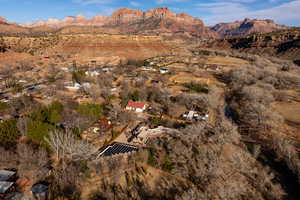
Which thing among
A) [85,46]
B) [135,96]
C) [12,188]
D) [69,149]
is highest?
[85,46]

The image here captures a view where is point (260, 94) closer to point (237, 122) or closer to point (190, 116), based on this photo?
point (237, 122)

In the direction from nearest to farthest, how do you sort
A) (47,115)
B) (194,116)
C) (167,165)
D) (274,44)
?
(167,165) → (47,115) → (194,116) → (274,44)

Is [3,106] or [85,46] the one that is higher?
[85,46]

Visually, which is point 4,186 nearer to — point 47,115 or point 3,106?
point 47,115

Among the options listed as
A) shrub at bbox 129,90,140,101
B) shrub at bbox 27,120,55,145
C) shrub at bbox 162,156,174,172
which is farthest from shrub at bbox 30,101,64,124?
shrub at bbox 162,156,174,172

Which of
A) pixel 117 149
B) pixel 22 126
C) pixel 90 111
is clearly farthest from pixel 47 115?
pixel 117 149

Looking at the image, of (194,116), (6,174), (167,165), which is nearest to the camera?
→ (6,174)

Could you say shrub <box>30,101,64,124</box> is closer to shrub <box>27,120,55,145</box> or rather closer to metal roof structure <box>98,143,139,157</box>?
shrub <box>27,120,55,145</box>
